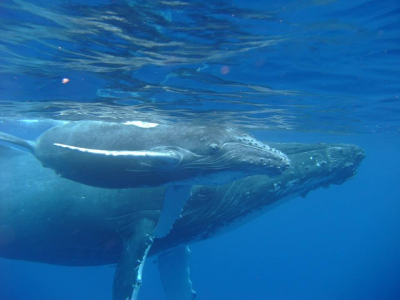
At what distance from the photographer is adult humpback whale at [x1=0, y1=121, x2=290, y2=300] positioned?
6.23 m

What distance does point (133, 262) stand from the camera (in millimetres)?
7359

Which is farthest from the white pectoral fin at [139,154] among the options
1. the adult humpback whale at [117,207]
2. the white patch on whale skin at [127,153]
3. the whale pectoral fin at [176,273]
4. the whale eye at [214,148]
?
the whale pectoral fin at [176,273]

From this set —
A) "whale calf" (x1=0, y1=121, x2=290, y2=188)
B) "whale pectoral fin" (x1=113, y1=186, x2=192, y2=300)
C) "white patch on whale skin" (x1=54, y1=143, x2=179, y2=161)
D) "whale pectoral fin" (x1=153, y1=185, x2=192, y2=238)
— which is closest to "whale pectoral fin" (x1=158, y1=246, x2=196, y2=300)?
"whale pectoral fin" (x1=113, y1=186, x2=192, y2=300)

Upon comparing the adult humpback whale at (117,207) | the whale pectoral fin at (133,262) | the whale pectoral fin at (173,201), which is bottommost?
the whale pectoral fin at (133,262)

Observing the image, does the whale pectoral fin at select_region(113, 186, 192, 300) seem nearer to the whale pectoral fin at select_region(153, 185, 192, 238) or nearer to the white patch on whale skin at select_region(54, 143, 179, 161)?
the whale pectoral fin at select_region(153, 185, 192, 238)

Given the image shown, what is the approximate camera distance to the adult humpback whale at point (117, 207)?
8.70 meters

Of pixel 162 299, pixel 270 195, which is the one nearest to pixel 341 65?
pixel 270 195

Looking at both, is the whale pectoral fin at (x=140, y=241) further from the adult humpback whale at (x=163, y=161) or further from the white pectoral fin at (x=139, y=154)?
the white pectoral fin at (x=139, y=154)

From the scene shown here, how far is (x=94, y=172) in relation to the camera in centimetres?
669

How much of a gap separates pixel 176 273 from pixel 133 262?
4355 mm

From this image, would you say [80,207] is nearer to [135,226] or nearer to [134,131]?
[135,226]

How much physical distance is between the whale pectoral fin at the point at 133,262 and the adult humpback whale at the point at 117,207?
37 cm

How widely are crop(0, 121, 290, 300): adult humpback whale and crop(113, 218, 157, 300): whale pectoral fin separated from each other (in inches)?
0.9

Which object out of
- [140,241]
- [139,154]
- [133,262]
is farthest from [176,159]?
[133,262]
